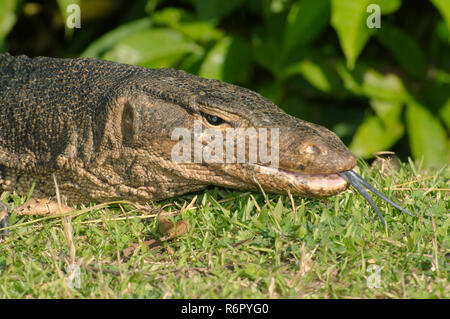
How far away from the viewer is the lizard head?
9.77 feet

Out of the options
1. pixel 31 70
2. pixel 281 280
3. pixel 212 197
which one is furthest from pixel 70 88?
pixel 281 280

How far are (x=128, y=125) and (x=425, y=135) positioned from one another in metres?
3.12

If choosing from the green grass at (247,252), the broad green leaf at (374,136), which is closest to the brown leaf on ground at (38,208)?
the green grass at (247,252)

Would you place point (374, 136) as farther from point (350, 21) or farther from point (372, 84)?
point (350, 21)

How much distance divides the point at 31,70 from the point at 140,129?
1026 mm

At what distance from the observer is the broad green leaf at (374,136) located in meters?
5.52

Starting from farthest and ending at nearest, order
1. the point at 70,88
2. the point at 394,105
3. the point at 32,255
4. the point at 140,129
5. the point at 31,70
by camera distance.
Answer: the point at 394,105 < the point at 31,70 < the point at 70,88 < the point at 140,129 < the point at 32,255

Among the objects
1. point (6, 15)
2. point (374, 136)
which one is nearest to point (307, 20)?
point (374, 136)

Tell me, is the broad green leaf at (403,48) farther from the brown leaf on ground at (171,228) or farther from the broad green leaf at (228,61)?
the brown leaf on ground at (171,228)

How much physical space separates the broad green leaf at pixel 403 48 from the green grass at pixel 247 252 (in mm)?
2378

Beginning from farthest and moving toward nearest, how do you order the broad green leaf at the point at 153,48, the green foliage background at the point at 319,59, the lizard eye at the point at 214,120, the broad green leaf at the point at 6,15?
the broad green leaf at the point at 6,15 < the green foliage background at the point at 319,59 < the broad green leaf at the point at 153,48 < the lizard eye at the point at 214,120

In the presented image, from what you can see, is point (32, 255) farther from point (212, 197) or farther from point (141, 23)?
point (141, 23)
